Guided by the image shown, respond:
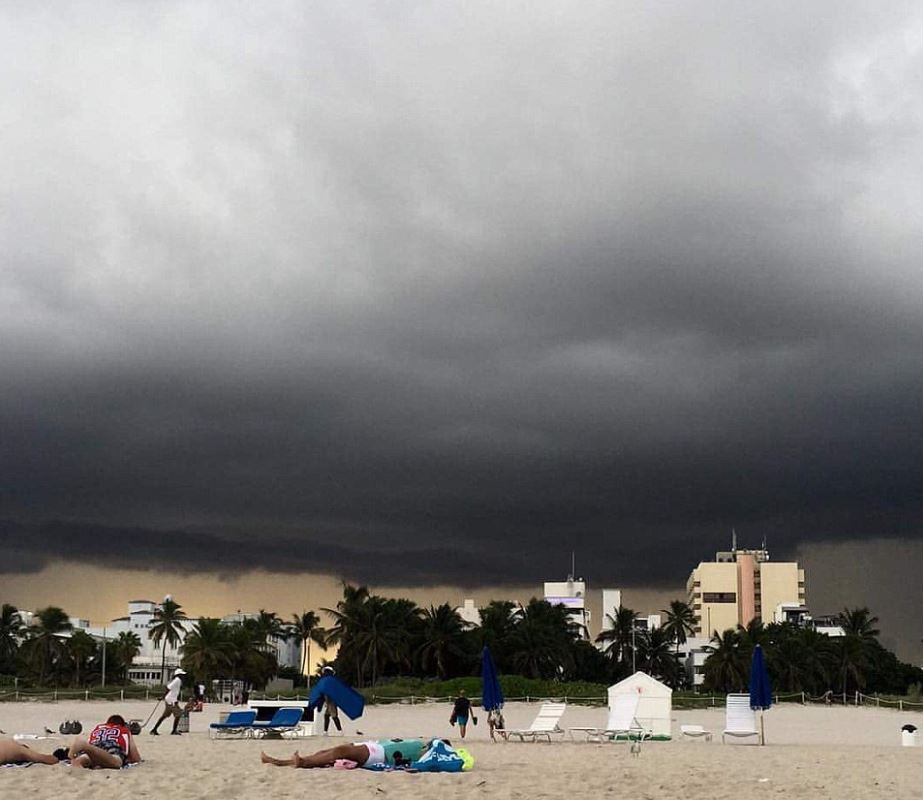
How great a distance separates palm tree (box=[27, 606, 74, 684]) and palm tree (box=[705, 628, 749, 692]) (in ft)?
153

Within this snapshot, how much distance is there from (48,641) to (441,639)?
1175 inches

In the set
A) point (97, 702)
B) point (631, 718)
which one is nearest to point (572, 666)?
point (97, 702)

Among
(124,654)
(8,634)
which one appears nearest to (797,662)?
(124,654)

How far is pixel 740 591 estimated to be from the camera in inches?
5566

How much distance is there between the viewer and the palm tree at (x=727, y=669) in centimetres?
7656

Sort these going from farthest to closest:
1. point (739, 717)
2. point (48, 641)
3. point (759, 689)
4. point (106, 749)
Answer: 1. point (48, 641)
2. point (739, 717)
3. point (759, 689)
4. point (106, 749)

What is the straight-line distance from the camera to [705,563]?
14288cm

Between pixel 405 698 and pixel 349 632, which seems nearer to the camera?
pixel 405 698

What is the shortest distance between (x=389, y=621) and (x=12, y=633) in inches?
1591

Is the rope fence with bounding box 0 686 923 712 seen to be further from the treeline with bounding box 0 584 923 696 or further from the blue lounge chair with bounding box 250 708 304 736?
the blue lounge chair with bounding box 250 708 304 736

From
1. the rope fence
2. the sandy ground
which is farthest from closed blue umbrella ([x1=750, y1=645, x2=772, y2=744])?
the rope fence

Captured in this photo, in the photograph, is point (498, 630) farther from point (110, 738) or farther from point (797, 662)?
point (110, 738)

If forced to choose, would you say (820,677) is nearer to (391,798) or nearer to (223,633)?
(223,633)

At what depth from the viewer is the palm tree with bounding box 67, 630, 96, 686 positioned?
85869mm
